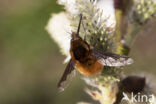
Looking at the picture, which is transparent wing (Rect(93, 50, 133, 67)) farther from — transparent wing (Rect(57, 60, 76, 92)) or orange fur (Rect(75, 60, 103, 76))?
transparent wing (Rect(57, 60, 76, 92))

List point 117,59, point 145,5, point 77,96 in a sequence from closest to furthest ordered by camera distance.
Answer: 1. point 117,59
2. point 145,5
3. point 77,96

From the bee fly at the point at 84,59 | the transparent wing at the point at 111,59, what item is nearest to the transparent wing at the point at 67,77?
the bee fly at the point at 84,59

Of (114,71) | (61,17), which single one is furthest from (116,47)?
(61,17)

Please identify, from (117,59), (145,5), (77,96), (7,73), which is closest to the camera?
(117,59)

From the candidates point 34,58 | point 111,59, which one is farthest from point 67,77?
→ point 34,58

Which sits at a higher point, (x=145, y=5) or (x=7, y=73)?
(x=145, y=5)

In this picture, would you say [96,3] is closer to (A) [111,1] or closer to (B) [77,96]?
(A) [111,1]

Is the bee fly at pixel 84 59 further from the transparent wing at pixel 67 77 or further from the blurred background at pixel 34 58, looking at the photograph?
the blurred background at pixel 34 58
